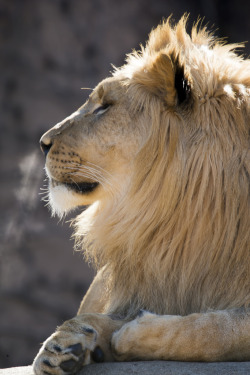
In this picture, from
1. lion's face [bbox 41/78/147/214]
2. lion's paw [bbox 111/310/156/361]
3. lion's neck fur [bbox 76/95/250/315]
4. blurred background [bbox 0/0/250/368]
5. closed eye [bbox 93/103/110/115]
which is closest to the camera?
lion's paw [bbox 111/310/156/361]

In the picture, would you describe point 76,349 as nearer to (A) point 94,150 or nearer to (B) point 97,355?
(B) point 97,355

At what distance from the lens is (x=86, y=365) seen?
2098 mm

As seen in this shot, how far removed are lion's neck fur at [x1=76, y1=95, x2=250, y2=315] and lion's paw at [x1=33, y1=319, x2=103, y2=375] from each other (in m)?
0.31

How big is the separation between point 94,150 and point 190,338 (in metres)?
0.83

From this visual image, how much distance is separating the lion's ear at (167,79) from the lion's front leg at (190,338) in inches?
30.7

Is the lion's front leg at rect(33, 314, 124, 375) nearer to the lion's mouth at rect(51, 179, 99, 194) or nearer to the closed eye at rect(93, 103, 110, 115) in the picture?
the lion's mouth at rect(51, 179, 99, 194)

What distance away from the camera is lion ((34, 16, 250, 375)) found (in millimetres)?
2123

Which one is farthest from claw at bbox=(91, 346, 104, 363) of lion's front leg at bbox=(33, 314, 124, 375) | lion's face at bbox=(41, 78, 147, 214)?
lion's face at bbox=(41, 78, 147, 214)

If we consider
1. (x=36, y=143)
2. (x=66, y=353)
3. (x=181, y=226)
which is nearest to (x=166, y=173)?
(x=181, y=226)

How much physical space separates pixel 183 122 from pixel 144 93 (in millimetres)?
196

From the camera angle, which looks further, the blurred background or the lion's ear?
the blurred background

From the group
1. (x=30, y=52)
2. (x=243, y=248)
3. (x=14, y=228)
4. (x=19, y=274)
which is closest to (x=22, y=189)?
(x=14, y=228)

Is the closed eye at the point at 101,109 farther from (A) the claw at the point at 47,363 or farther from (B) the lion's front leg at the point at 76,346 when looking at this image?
(A) the claw at the point at 47,363

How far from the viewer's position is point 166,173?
2.48 metres
